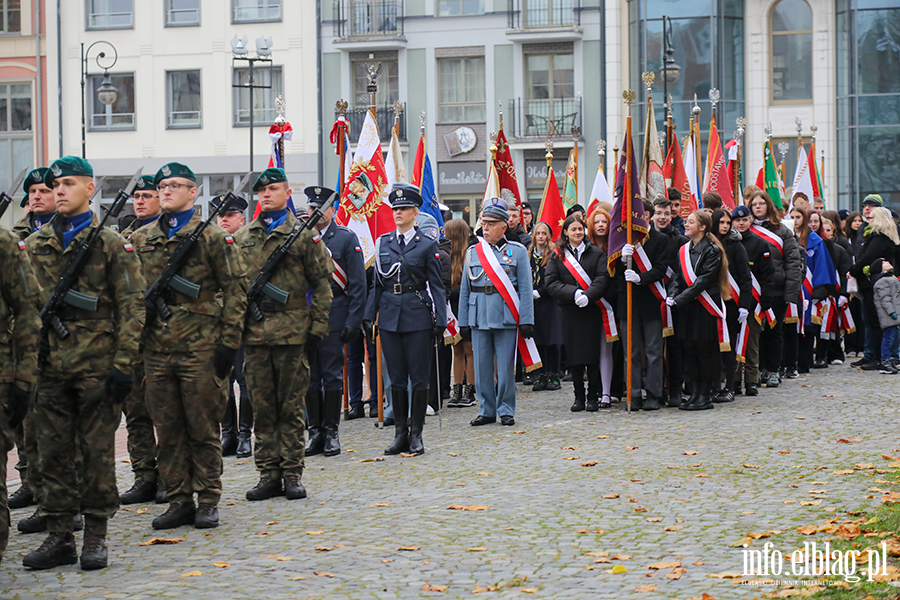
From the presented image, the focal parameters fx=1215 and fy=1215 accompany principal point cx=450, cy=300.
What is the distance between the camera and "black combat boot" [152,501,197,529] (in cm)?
721

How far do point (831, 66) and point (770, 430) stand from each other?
1090 inches

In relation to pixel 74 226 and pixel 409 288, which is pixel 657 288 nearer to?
pixel 409 288

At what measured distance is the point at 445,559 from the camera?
20.5 feet

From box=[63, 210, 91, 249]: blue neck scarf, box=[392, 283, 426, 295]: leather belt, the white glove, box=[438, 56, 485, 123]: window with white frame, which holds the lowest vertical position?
the white glove

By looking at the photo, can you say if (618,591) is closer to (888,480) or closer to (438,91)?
(888,480)

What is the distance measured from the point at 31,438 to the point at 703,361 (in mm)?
7132

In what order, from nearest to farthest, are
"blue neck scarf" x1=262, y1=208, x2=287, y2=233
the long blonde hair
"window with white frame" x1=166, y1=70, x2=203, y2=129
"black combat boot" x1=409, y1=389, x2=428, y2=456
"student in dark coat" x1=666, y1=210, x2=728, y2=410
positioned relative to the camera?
"blue neck scarf" x1=262, y1=208, x2=287, y2=233, "black combat boot" x1=409, y1=389, x2=428, y2=456, "student in dark coat" x1=666, y1=210, x2=728, y2=410, the long blonde hair, "window with white frame" x1=166, y1=70, x2=203, y2=129

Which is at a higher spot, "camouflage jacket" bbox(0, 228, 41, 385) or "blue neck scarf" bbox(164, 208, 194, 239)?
"blue neck scarf" bbox(164, 208, 194, 239)

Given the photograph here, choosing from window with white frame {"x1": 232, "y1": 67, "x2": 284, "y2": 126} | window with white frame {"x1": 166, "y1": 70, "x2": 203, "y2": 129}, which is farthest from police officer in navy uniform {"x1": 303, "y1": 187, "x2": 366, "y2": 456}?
window with white frame {"x1": 166, "y1": 70, "x2": 203, "y2": 129}

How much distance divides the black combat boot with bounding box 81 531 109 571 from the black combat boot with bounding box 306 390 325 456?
12.1 feet

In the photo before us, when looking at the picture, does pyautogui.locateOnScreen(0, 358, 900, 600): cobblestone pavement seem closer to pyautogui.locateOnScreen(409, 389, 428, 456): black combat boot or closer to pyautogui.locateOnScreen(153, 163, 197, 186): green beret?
pyautogui.locateOnScreen(409, 389, 428, 456): black combat boot

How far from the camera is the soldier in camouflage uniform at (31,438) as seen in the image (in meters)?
7.33

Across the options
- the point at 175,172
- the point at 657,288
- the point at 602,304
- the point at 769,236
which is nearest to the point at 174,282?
the point at 175,172

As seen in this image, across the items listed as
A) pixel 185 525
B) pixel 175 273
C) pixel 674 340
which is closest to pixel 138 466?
pixel 185 525
